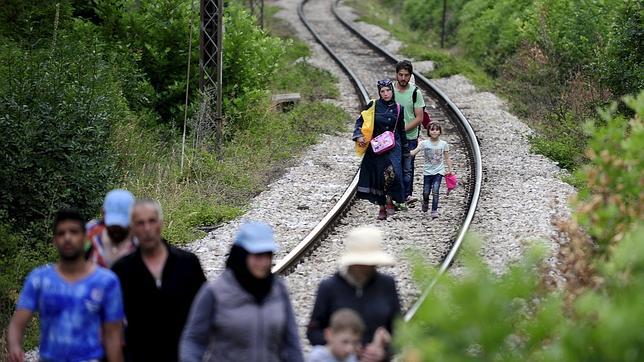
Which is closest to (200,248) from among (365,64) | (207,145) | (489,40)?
(207,145)

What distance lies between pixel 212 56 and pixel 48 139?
176 inches

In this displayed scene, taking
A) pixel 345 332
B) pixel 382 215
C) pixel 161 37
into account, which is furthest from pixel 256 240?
pixel 161 37

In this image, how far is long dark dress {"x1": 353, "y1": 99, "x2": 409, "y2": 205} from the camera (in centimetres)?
1327

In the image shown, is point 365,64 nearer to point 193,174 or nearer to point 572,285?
point 193,174

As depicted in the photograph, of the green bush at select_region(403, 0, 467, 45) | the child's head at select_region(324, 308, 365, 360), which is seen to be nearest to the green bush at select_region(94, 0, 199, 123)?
the child's head at select_region(324, 308, 365, 360)

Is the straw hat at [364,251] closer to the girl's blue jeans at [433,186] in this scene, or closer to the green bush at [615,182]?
the green bush at [615,182]

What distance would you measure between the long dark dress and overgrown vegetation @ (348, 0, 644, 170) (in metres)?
4.83

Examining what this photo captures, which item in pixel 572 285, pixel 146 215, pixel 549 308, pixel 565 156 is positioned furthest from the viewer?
pixel 565 156

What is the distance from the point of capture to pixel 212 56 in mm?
18297

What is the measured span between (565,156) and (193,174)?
624cm

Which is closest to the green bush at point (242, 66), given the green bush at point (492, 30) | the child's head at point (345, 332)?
the green bush at point (492, 30)

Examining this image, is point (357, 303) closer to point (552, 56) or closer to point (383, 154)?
point (383, 154)

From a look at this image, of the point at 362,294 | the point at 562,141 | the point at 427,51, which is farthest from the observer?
the point at 427,51

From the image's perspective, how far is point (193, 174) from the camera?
16.7 metres
